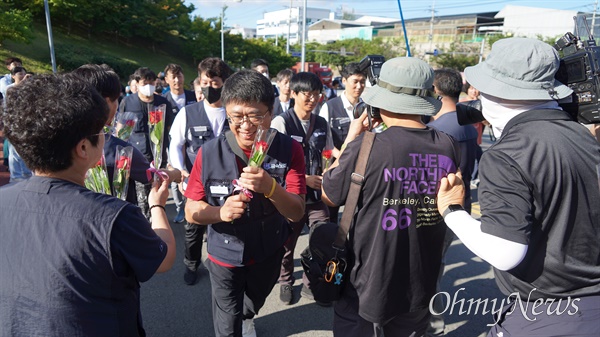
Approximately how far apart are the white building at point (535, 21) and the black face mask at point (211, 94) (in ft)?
165

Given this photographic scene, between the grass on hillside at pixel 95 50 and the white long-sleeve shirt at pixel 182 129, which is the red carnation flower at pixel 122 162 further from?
the grass on hillside at pixel 95 50

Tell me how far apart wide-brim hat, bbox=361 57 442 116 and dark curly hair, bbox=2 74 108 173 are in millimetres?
1314

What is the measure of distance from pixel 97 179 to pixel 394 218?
1.52 metres

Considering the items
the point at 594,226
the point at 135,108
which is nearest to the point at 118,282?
the point at 594,226

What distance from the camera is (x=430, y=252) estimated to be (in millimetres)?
2066

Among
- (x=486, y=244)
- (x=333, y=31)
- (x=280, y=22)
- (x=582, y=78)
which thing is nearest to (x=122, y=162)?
(x=486, y=244)

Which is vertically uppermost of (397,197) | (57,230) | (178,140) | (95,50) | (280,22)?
(280,22)

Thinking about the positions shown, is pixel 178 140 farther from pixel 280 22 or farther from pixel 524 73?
pixel 280 22

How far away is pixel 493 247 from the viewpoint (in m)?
1.42

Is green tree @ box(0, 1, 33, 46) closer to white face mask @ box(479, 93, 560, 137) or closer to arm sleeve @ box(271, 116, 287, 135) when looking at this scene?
arm sleeve @ box(271, 116, 287, 135)

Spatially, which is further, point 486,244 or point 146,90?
point 146,90

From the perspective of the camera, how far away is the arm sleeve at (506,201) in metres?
1.36

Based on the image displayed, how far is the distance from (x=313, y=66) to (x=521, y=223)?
34415mm

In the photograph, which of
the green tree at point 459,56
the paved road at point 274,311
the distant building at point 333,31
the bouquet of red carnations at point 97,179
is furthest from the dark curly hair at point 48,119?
the distant building at point 333,31
